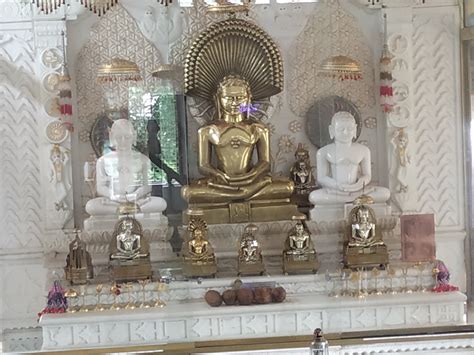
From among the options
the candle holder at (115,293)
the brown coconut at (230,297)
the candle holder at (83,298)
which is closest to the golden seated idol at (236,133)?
the brown coconut at (230,297)

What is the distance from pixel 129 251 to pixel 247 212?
731 millimetres

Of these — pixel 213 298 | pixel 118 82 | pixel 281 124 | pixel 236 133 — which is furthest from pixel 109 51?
pixel 213 298

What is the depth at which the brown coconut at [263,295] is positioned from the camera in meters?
4.32

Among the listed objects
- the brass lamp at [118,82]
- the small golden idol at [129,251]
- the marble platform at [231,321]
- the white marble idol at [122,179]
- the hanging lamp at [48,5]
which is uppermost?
the hanging lamp at [48,5]

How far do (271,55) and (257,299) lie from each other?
62.0 inches

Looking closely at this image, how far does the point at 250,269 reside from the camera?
4.59 meters

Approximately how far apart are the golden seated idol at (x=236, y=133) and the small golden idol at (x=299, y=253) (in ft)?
0.88

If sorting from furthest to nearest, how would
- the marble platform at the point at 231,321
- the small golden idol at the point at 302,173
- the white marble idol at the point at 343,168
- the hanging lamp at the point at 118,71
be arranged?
the small golden idol at the point at 302,173, the white marble idol at the point at 343,168, the hanging lamp at the point at 118,71, the marble platform at the point at 231,321

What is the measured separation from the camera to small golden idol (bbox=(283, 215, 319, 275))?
4637 millimetres

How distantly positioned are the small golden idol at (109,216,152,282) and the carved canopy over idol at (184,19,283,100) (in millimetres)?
934

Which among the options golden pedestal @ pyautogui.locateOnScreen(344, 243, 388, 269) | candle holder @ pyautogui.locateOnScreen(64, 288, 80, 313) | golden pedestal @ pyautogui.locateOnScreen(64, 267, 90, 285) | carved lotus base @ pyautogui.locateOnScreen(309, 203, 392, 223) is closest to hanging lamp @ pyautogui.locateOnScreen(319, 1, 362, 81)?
carved lotus base @ pyautogui.locateOnScreen(309, 203, 392, 223)

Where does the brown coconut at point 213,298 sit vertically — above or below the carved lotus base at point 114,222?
below

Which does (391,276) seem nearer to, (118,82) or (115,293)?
(115,293)

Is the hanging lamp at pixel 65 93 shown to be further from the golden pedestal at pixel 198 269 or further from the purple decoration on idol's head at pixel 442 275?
the purple decoration on idol's head at pixel 442 275
